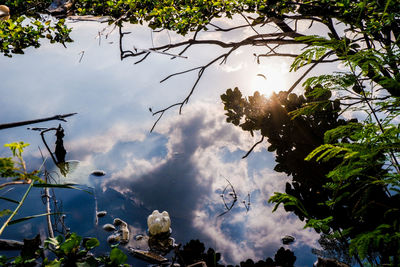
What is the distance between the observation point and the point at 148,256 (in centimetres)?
246

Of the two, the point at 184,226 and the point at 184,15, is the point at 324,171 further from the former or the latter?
the point at 184,15

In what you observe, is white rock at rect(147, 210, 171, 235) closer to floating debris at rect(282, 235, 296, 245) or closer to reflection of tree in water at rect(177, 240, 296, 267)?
reflection of tree in water at rect(177, 240, 296, 267)

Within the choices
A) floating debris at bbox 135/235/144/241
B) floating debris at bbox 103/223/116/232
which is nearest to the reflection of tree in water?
floating debris at bbox 135/235/144/241

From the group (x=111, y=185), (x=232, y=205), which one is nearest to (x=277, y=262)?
(x=232, y=205)

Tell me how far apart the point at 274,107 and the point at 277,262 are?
2418 mm

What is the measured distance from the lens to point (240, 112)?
3688 millimetres

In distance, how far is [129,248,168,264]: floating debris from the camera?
2424 mm

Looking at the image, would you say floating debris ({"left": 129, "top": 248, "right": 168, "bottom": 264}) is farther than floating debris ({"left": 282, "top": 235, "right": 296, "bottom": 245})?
No

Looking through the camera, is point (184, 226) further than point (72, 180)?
No

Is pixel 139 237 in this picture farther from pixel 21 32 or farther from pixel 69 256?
pixel 21 32

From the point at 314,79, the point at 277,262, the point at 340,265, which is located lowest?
the point at 340,265

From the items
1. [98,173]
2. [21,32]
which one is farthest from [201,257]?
[21,32]

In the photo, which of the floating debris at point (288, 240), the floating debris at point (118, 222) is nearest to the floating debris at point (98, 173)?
the floating debris at point (118, 222)

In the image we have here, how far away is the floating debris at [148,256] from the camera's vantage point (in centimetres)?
242
